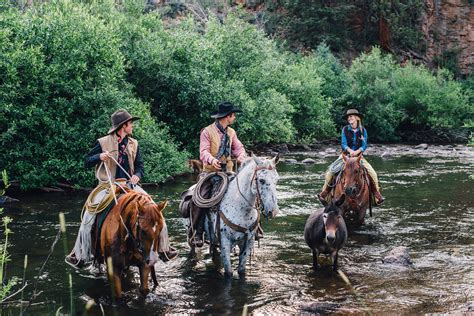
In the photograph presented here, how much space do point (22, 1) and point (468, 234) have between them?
29.6 m

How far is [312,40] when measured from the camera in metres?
58.2

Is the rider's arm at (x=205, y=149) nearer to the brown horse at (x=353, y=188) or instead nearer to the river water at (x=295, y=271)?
the river water at (x=295, y=271)

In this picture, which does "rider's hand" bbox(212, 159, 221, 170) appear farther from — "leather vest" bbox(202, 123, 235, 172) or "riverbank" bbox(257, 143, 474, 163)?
"riverbank" bbox(257, 143, 474, 163)

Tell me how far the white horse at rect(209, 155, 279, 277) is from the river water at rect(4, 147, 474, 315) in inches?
28.0

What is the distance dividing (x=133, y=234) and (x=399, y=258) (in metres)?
5.46

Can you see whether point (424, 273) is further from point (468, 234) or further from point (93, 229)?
point (93, 229)

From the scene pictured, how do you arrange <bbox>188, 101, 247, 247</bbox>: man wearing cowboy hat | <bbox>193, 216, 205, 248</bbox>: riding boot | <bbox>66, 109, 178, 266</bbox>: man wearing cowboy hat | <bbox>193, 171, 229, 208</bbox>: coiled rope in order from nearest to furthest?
<bbox>66, 109, 178, 266</bbox>: man wearing cowboy hat, <bbox>193, 171, 229, 208</bbox>: coiled rope, <bbox>188, 101, 247, 247</bbox>: man wearing cowboy hat, <bbox>193, 216, 205, 248</bbox>: riding boot

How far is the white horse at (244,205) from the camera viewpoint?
28.1ft

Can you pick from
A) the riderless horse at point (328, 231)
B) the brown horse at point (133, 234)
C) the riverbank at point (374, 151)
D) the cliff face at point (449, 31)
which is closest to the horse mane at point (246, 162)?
the riderless horse at point (328, 231)

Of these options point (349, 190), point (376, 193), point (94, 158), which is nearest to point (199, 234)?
point (94, 158)

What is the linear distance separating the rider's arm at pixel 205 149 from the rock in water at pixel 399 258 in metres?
4.01

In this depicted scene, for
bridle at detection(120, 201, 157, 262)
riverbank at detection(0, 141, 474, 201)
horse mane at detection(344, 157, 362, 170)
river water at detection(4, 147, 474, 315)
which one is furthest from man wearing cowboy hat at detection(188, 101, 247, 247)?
riverbank at detection(0, 141, 474, 201)

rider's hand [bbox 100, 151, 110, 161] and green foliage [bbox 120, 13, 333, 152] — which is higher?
green foliage [bbox 120, 13, 333, 152]

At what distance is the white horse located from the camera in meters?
8.57
